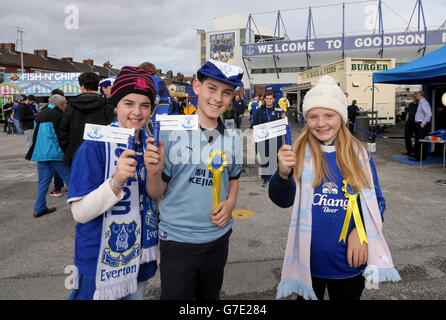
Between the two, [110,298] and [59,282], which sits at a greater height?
[110,298]

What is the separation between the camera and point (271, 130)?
56.5 inches

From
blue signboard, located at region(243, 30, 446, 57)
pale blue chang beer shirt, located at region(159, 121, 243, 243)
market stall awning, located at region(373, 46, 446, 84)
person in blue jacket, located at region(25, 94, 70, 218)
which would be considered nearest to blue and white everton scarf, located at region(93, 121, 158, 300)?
pale blue chang beer shirt, located at region(159, 121, 243, 243)

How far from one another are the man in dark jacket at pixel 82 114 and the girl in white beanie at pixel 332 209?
2.90m

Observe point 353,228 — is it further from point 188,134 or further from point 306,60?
point 306,60

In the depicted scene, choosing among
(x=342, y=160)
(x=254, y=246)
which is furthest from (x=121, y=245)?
(x=254, y=246)

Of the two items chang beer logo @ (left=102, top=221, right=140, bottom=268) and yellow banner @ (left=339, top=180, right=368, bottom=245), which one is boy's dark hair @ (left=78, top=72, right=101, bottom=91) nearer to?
chang beer logo @ (left=102, top=221, right=140, bottom=268)

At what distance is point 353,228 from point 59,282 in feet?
9.43

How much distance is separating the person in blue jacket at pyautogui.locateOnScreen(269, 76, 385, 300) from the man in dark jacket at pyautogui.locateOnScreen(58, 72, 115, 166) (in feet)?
9.52

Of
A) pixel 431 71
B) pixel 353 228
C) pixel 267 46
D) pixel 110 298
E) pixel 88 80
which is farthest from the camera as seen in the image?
pixel 267 46

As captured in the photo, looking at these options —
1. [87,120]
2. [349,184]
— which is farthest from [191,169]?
[87,120]

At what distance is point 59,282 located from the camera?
309 centimetres

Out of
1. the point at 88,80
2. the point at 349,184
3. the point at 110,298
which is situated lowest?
the point at 110,298

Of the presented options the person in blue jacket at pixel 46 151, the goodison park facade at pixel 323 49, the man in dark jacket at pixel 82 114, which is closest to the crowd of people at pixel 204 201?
the man in dark jacket at pixel 82 114

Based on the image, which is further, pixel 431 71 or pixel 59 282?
pixel 431 71
